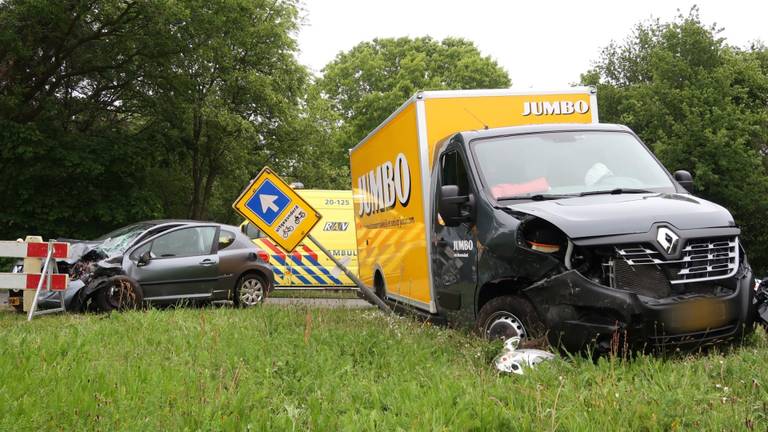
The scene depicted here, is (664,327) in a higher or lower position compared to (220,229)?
lower

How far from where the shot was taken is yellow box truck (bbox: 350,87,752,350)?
4285mm

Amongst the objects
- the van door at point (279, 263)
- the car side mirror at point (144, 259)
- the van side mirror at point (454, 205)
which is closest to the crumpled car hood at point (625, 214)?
the van side mirror at point (454, 205)

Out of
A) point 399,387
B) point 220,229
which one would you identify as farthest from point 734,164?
point 399,387

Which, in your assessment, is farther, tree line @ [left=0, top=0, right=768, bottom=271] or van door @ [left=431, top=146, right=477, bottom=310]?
tree line @ [left=0, top=0, right=768, bottom=271]

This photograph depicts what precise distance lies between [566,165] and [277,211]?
329 centimetres

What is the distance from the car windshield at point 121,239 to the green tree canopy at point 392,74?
85.2 feet

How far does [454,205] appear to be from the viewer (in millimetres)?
5586

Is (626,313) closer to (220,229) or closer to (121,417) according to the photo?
(121,417)

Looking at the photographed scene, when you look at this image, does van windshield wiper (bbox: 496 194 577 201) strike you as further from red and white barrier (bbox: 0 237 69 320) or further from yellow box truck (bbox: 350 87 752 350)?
red and white barrier (bbox: 0 237 69 320)

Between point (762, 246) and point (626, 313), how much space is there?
2455 cm

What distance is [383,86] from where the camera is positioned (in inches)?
1538

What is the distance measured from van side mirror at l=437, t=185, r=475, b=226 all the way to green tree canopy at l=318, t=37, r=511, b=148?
31397 mm

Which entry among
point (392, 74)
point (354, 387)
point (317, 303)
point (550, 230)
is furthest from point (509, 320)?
point (392, 74)

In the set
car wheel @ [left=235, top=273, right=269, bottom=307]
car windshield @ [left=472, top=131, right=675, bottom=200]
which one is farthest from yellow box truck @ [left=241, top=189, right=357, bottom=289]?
car windshield @ [left=472, top=131, right=675, bottom=200]
